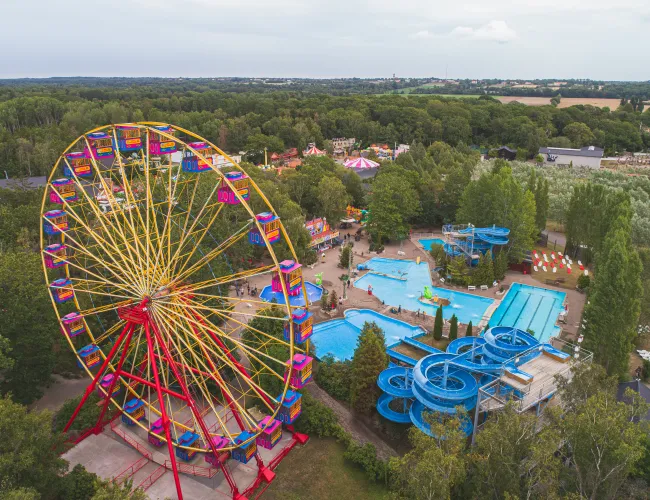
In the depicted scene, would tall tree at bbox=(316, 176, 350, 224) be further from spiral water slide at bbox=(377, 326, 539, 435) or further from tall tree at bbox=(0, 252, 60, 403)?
tall tree at bbox=(0, 252, 60, 403)

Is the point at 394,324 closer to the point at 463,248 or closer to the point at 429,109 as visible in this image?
the point at 463,248

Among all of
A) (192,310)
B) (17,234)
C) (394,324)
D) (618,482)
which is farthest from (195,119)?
(618,482)

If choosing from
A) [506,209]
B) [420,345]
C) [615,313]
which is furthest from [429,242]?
[615,313]

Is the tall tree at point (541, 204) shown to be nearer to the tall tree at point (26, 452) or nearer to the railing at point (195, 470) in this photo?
the railing at point (195, 470)

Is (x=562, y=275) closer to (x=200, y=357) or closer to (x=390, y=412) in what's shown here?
(x=390, y=412)

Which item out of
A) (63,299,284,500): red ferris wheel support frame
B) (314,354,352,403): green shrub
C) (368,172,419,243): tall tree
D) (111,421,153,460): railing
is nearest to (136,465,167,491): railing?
(111,421,153,460): railing

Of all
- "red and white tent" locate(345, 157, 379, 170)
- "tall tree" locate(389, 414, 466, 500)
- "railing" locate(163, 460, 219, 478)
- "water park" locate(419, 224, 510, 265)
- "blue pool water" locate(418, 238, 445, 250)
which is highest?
"tall tree" locate(389, 414, 466, 500)
